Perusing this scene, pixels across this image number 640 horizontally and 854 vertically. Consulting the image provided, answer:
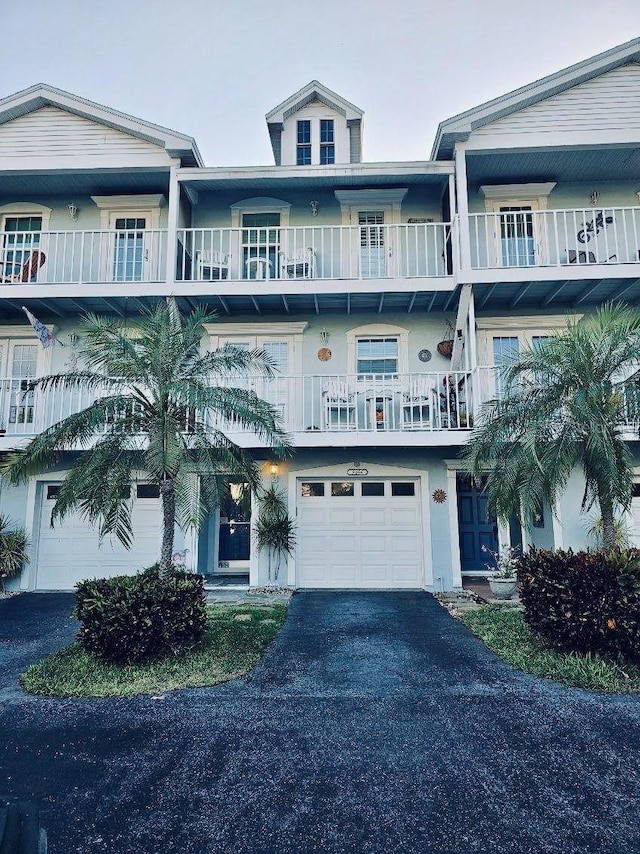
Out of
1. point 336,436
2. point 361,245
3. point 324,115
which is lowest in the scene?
point 336,436

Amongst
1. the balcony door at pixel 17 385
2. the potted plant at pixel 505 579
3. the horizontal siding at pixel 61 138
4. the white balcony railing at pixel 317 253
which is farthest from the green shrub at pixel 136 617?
the horizontal siding at pixel 61 138

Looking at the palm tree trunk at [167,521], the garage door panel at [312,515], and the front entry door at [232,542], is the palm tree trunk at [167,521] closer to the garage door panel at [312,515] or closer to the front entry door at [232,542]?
the garage door panel at [312,515]

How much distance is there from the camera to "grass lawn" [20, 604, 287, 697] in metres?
5.02

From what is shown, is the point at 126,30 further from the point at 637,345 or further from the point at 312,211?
the point at 637,345

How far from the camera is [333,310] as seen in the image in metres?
10.6

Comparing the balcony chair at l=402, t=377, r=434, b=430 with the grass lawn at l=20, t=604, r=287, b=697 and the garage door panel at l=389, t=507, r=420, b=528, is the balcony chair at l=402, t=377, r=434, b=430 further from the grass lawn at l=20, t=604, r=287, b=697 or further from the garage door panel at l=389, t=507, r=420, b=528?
the grass lawn at l=20, t=604, r=287, b=697

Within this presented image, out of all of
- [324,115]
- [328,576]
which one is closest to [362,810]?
[328,576]

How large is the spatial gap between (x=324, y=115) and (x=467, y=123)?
4.04m

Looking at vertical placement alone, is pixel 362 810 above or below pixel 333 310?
below

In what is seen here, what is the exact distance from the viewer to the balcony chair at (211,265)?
10.1 meters

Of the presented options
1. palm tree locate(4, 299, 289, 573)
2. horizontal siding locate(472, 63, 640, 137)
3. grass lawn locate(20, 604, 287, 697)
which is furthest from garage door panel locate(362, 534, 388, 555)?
horizontal siding locate(472, 63, 640, 137)

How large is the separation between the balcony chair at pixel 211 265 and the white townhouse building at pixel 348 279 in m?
0.06

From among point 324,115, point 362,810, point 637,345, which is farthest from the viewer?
point 324,115

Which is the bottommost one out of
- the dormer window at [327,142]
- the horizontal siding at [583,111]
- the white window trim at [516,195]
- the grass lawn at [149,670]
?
the grass lawn at [149,670]
